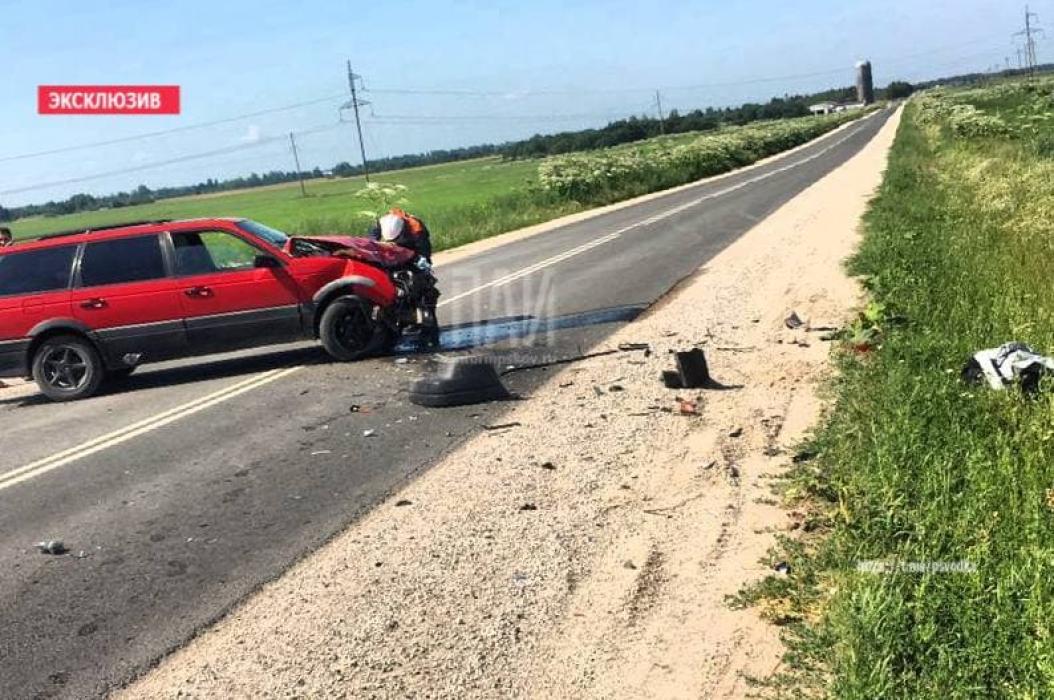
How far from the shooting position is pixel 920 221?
15.8 m

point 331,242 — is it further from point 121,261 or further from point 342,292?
point 121,261

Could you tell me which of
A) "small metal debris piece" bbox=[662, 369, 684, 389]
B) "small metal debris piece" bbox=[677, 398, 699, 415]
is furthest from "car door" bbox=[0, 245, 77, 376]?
"small metal debris piece" bbox=[677, 398, 699, 415]

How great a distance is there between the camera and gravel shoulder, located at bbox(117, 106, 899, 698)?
12.9 ft

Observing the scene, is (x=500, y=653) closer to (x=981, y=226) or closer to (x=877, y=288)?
(x=877, y=288)

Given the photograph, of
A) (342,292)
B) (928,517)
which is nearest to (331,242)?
(342,292)

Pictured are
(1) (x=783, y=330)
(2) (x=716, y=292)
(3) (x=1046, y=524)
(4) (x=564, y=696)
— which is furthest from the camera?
(2) (x=716, y=292)

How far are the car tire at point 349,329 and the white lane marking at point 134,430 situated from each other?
20.9 inches

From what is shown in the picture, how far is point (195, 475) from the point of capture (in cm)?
722

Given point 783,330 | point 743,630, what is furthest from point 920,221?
point 743,630

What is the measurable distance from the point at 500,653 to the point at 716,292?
985 cm

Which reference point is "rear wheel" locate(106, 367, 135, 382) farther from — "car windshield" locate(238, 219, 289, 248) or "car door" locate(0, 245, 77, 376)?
"car windshield" locate(238, 219, 289, 248)

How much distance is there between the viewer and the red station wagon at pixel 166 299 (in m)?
10.9

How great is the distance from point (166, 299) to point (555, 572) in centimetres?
771

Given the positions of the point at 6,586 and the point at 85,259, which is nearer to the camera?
the point at 6,586
